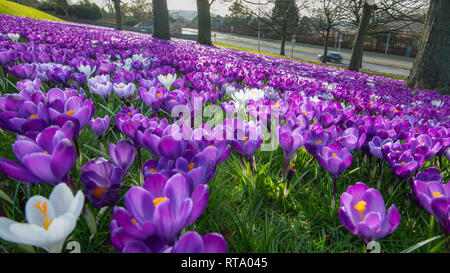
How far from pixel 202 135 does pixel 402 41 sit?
70183 mm

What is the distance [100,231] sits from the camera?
114 centimetres

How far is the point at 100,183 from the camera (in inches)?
38.6

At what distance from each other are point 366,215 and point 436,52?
11873 mm

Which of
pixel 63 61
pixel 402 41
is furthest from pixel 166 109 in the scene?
pixel 402 41

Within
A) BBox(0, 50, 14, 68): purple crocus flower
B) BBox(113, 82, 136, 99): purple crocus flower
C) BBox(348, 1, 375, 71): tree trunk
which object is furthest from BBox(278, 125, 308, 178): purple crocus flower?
BBox(348, 1, 375, 71): tree trunk

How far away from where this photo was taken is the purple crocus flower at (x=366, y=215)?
0.90 meters

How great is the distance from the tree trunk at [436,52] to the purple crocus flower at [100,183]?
12337 millimetres

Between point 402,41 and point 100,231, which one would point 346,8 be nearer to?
point 100,231

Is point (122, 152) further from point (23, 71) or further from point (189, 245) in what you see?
point (23, 71)

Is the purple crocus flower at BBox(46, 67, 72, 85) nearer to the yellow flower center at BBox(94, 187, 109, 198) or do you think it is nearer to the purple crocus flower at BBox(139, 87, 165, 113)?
the purple crocus flower at BBox(139, 87, 165, 113)

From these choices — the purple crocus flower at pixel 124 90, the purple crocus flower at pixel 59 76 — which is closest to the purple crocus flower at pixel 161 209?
the purple crocus flower at pixel 124 90

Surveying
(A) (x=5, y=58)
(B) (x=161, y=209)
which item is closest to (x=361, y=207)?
(B) (x=161, y=209)

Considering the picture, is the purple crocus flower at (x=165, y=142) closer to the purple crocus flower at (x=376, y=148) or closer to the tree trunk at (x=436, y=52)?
the purple crocus flower at (x=376, y=148)

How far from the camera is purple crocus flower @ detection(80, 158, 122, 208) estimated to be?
0.96m
